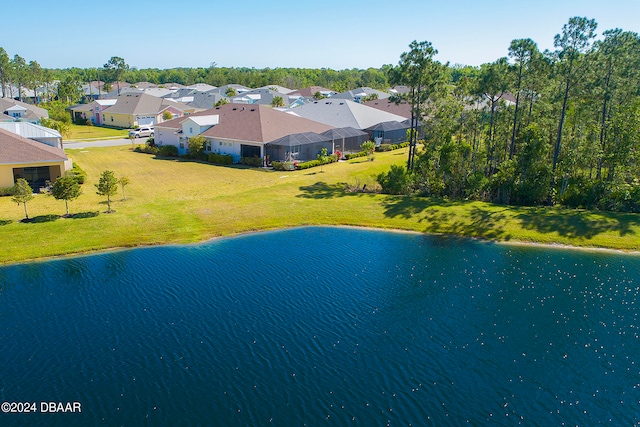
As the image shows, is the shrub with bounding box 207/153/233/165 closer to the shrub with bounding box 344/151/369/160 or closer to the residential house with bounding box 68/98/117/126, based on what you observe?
the shrub with bounding box 344/151/369/160

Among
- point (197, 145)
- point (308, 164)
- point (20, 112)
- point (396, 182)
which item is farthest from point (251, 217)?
point (20, 112)

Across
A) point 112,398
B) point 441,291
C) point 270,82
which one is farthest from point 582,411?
point 270,82

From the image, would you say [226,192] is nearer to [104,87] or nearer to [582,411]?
[582,411]

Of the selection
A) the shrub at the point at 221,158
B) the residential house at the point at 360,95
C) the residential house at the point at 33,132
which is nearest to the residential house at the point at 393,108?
the residential house at the point at 360,95

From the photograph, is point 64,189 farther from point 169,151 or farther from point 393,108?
point 393,108

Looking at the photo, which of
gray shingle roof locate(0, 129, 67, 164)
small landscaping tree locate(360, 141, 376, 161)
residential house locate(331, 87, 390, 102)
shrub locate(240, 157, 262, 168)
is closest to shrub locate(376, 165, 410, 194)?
shrub locate(240, 157, 262, 168)
